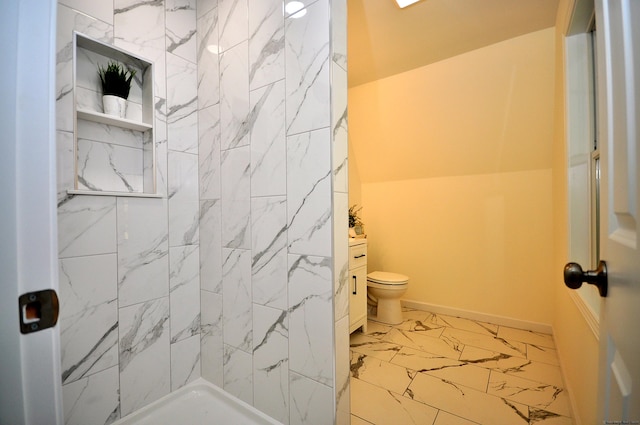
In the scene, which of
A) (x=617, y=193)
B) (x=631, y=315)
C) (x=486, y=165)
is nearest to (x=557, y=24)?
(x=486, y=165)

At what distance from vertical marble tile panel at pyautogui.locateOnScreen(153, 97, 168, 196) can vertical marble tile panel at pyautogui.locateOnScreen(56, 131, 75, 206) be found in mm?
398

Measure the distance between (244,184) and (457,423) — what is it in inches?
73.2

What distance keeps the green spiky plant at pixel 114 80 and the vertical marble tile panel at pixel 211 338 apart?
136cm

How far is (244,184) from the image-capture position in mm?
1559

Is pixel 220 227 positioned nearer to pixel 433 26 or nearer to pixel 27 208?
pixel 27 208

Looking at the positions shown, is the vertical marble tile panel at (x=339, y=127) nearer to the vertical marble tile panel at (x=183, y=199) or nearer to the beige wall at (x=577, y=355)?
the vertical marble tile panel at (x=183, y=199)

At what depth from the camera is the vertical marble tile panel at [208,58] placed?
170 centimetres

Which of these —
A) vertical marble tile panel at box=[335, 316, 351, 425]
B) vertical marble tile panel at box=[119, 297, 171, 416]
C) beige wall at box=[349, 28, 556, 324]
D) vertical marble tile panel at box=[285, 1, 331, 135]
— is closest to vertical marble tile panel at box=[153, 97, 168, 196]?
vertical marble tile panel at box=[119, 297, 171, 416]

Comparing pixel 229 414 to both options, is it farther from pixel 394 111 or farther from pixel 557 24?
pixel 557 24

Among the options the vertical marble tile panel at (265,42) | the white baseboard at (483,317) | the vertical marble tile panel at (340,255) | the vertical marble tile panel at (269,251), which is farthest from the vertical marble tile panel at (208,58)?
the white baseboard at (483,317)

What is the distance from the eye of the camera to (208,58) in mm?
1751

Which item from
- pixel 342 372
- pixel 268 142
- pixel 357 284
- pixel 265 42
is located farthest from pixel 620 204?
pixel 357 284

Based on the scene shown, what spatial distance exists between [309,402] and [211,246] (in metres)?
1.11

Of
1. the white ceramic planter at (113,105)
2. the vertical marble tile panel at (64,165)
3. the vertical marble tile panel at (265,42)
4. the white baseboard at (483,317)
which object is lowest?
the white baseboard at (483,317)
